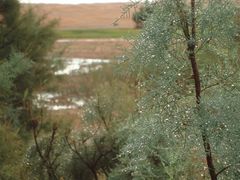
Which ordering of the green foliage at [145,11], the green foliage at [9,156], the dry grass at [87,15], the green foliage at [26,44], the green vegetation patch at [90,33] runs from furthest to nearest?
the dry grass at [87,15] < the green vegetation patch at [90,33] < the green foliage at [26,44] < the green foliage at [9,156] < the green foliage at [145,11]

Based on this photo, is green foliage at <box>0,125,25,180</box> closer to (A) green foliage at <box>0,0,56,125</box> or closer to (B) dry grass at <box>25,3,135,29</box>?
(A) green foliage at <box>0,0,56,125</box>

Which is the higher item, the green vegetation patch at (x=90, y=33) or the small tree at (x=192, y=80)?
the small tree at (x=192, y=80)

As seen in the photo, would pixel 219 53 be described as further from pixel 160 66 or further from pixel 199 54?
pixel 160 66

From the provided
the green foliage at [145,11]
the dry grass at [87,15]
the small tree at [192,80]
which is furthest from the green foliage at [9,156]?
the dry grass at [87,15]

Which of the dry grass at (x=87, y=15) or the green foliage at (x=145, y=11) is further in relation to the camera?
the dry grass at (x=87, y=15)

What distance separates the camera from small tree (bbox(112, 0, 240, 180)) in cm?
514

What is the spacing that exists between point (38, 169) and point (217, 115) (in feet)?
17.4

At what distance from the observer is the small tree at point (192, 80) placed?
5137mm

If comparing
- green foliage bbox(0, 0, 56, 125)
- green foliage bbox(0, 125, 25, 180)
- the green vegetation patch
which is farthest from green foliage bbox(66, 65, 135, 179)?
the green vegetation patch

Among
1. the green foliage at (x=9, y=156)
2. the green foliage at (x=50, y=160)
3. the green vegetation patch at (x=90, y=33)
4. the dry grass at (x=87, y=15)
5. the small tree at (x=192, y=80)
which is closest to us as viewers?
the small tree at (x=192, y=80)

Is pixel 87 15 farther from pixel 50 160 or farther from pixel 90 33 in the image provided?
pixel 50 160

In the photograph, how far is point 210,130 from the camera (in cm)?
509

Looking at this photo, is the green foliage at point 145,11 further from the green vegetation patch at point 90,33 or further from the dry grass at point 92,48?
the green vegetation patch at point 90,33

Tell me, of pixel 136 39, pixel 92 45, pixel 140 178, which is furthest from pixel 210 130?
pixel 92 45
